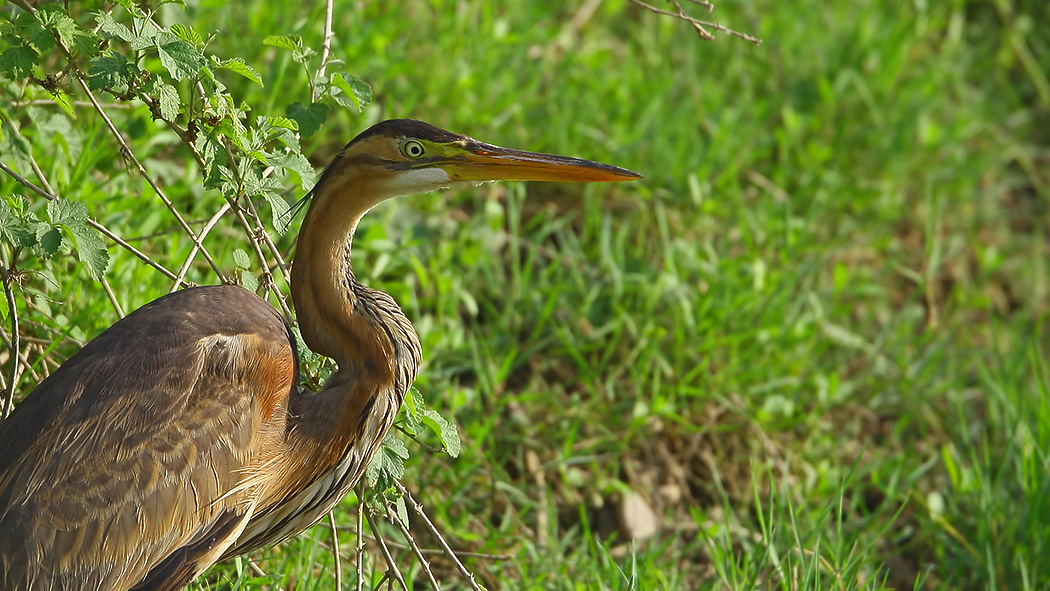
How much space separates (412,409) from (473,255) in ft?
5.55

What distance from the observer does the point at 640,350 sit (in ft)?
15.6

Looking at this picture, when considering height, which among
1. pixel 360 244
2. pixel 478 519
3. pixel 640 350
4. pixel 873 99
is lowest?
pixel 478 519

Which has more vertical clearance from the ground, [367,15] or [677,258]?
[367,15]

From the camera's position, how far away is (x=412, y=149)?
3.14m

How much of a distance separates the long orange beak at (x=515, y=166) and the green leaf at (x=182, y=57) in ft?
2.19

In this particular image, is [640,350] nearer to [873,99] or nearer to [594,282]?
[594,282]

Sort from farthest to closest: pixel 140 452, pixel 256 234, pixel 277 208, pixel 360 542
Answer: pixel 256 234
pixel 360 542
pixel 277 208
pixel 140 452

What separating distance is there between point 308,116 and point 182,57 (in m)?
0.42

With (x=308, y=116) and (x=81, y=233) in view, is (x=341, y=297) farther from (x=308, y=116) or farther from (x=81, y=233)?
(x=81, y=233)

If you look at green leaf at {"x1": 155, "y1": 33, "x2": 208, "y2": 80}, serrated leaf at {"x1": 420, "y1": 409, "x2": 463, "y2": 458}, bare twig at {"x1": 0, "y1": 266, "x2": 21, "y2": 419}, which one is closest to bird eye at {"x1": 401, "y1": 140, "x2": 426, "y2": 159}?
green leaf at {"x1": 155, "y1": 33, "x2": 208, "y2": 80}

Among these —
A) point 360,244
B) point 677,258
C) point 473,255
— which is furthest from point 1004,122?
point 360,244

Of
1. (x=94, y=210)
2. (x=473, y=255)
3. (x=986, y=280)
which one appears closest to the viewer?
(x=94, y=210)

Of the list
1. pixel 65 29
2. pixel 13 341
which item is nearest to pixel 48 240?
pixel 13 341

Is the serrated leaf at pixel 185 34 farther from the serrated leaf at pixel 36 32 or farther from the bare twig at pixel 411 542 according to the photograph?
the bare twig at pixel 411 542
